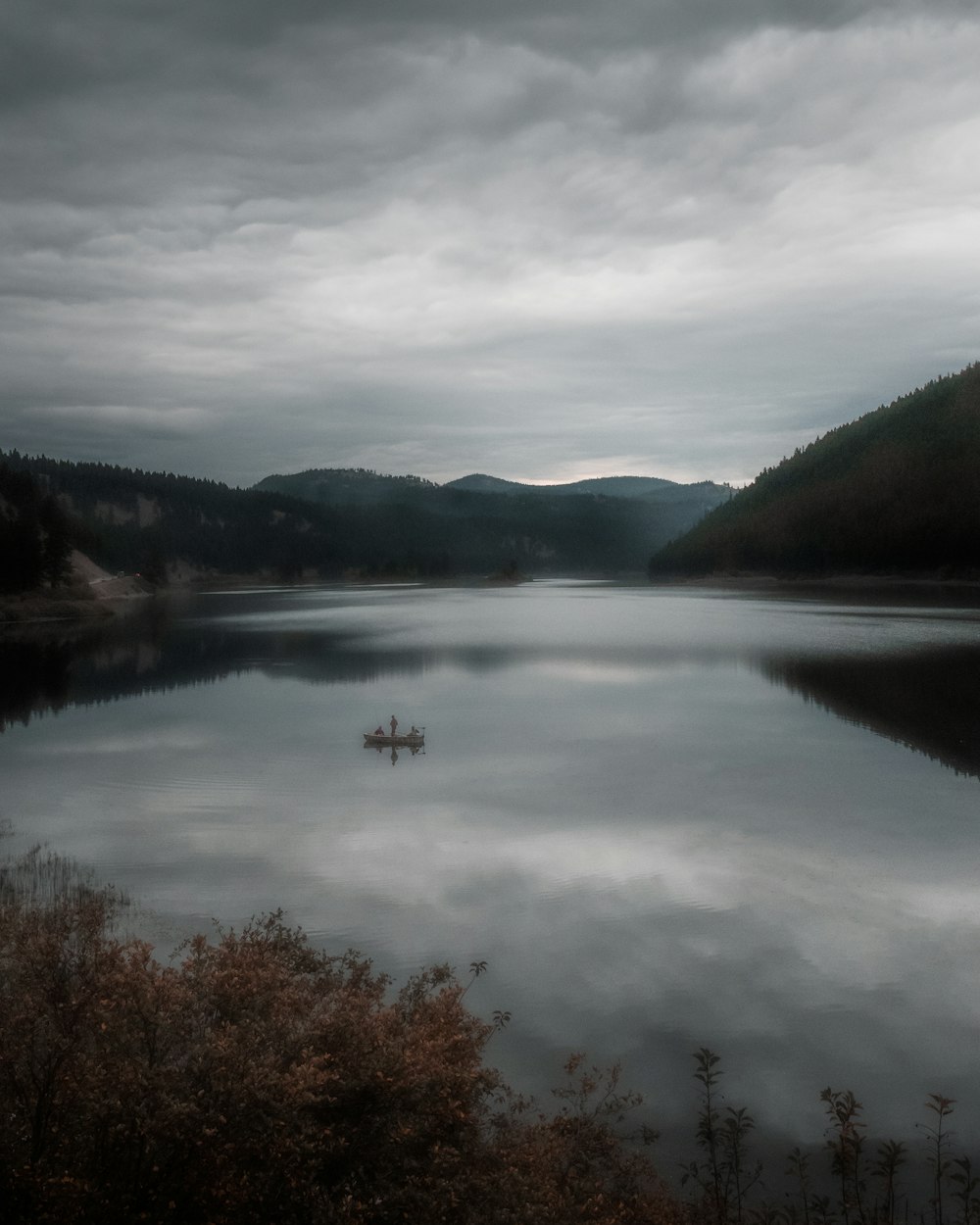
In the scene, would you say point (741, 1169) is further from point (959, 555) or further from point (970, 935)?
point (959, 555)

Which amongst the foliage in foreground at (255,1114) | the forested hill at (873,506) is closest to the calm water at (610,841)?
the foliage in foreground at (255,1114)

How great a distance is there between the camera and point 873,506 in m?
139

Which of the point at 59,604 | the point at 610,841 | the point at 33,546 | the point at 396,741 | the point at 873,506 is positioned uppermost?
the point at 873,506

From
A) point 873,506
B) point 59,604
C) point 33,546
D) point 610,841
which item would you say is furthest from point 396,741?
point 873,506

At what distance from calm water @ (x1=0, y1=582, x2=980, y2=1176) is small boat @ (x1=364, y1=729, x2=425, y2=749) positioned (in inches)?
25.4

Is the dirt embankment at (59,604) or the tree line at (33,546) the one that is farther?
the dirt embankment at (59,604)

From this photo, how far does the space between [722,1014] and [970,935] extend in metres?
4.35

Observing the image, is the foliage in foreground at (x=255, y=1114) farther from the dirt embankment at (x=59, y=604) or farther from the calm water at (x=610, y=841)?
the dirt embankment at (x=59, y=604)

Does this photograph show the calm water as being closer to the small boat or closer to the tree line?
the small boat

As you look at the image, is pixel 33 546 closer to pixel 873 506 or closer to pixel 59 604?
pixel 59 604

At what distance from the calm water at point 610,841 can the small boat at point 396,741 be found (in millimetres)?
646

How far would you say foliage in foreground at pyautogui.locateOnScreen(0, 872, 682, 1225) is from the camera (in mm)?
6094

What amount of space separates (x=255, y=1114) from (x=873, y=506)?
145800mm

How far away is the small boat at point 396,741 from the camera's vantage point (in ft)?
86.2
